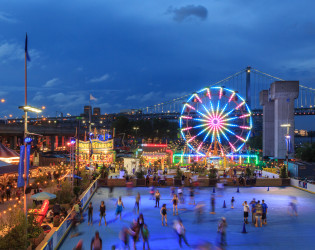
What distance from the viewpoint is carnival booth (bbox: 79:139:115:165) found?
45.3 m

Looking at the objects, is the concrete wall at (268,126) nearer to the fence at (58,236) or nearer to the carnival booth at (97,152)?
the carnival booth at (97,152)

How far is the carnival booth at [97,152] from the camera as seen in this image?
45338mm

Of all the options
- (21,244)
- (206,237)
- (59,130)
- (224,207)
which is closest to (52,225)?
(21,244)

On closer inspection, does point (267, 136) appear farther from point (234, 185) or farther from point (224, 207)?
point (224, 207)

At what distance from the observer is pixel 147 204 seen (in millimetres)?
22344

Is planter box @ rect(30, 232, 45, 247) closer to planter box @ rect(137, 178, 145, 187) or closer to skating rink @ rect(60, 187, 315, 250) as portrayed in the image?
skating rink @ rect(60, 187, 315, 250)

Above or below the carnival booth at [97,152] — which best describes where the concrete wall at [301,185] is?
below

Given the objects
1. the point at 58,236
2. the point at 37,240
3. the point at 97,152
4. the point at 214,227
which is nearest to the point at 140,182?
the point at 97,152

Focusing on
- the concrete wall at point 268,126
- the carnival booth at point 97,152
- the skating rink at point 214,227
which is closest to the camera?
the skating rink at point 214,227

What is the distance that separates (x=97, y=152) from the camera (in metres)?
46.1

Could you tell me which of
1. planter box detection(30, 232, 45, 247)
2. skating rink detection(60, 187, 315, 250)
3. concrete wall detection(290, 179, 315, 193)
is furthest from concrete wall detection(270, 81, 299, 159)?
planter box detection(30, 232, 45, 247)

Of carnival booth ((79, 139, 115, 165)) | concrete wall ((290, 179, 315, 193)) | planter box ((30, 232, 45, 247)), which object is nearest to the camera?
planter box ((30, 232, 45, 247))

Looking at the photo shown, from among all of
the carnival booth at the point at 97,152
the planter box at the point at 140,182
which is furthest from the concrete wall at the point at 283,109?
the planter box at the point at 140,182

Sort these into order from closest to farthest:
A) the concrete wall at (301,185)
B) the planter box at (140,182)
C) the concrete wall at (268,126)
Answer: the concrete wall at (301,185)
the planter box at (140,182)
the concrete wall at (268,126)
